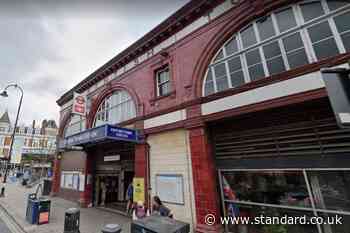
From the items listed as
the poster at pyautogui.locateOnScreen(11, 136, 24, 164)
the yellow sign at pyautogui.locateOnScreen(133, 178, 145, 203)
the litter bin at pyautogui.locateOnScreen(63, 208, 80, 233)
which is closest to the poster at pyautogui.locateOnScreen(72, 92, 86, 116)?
the yellow sign at pyautogui.locateOnScreen(133, 178, 145, 203)

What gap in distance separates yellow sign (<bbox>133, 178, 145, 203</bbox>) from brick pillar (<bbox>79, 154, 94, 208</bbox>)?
5.76 m

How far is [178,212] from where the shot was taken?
7.69 metres

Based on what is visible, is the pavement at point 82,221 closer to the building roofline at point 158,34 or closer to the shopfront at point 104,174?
the shopfront at point 104,174

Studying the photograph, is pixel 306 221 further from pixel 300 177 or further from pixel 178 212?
pixel 178 212

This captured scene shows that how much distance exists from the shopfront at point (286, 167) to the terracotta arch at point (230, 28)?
244cm

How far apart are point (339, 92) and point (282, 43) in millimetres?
5388

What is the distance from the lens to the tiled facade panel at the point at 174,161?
751 cm

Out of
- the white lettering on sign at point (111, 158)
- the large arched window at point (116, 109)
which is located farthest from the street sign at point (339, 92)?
the white lettering on sign at point (111, 158)

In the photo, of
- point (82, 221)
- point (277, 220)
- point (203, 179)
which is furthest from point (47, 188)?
point (277, 220)

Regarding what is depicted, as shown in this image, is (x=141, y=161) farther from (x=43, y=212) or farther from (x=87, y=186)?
(x=87, y=186)

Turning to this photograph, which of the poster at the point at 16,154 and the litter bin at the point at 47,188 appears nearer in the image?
the litter bin at the point at 47,188

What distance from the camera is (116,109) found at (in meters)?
12.4

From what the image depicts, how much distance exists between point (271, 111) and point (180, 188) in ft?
15.5

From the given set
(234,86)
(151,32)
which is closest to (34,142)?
(151,32)
